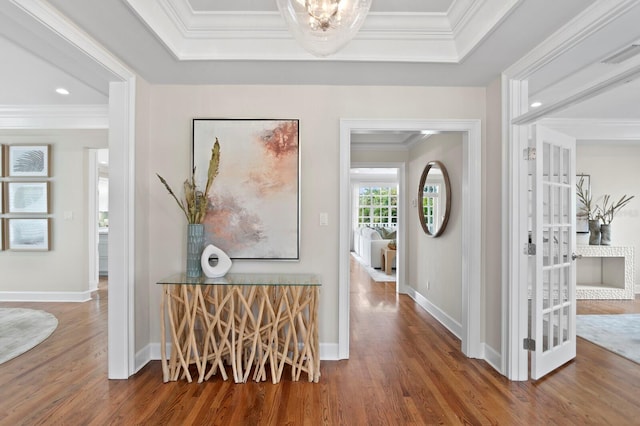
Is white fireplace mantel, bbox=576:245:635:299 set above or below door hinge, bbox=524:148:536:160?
below

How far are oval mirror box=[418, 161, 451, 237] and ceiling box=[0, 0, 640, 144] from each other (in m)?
1.34

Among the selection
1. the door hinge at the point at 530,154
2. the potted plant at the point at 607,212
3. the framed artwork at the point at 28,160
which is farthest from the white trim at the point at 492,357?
the framed artwork at the point at 28,160

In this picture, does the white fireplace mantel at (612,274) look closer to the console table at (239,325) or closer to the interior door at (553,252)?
the interior door at (553,252)

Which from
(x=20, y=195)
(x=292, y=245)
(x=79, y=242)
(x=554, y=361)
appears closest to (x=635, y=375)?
(x=554, y=361)

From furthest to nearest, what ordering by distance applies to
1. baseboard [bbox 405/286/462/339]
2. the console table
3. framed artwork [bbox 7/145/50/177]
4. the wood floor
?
framed artwork [bbox 7/145/50/177] → baseboard [bbox 405/286/462/339] → the console table → the wood floor

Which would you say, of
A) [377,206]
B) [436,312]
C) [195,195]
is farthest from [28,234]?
[377,206]

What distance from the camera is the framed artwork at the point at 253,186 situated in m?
2.97

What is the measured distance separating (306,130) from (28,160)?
439 centimetres

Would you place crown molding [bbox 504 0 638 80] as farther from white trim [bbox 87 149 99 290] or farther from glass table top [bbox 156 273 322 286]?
white trim [bbox 87 149 99 290]

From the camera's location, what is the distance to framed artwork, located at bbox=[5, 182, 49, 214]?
4.89 meters

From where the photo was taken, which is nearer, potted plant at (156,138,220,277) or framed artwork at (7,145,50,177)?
potted plant at (156,138,220,277)

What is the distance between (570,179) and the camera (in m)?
2.85

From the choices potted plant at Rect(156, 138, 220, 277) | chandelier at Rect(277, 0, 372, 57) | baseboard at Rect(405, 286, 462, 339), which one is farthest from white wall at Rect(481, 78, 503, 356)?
potted plant at Rect(156, 138, 220, 277)

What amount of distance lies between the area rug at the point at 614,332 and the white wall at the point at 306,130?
8.25ft
